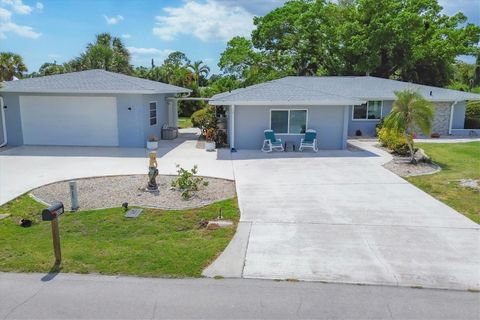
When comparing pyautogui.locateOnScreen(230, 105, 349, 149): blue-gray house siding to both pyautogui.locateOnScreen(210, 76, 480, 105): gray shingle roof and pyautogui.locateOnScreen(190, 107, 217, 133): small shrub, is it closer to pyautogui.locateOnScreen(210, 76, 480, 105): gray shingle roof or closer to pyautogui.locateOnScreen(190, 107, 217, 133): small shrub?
pyautogui.locateOnScreen(210, 76, 480, 105): gray shingle roof

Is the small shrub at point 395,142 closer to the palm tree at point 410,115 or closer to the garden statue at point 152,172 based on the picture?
the palm tree at point 410,115

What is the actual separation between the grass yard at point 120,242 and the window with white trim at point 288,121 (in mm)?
8986

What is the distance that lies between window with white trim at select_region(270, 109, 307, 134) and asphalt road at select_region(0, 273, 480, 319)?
40.7 feet

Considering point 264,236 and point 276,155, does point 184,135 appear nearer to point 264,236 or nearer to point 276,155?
point 276,155

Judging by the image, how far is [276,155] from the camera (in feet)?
51.9

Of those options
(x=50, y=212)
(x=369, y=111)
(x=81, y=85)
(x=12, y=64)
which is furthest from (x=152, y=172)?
(x=12, y=64)

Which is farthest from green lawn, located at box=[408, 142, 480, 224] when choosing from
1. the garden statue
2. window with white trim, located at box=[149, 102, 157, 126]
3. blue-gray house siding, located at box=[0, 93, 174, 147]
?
window with white trim, located at box=[149, 102, 157, 126]

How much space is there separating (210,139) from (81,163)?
6221 millimetres

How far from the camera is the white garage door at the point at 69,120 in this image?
1761 cm

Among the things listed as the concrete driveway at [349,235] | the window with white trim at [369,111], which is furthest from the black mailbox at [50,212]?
the window with white trim at [369,111]

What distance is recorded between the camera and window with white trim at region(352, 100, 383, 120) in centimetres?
2256

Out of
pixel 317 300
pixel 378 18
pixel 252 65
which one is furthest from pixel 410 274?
pixel 252 65

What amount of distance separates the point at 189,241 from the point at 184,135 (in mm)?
16890

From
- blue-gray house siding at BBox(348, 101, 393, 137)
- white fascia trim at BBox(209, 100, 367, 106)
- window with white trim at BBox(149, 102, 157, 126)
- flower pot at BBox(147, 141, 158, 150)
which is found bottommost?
flower pot at BBox(147, 141, 158, 150)
